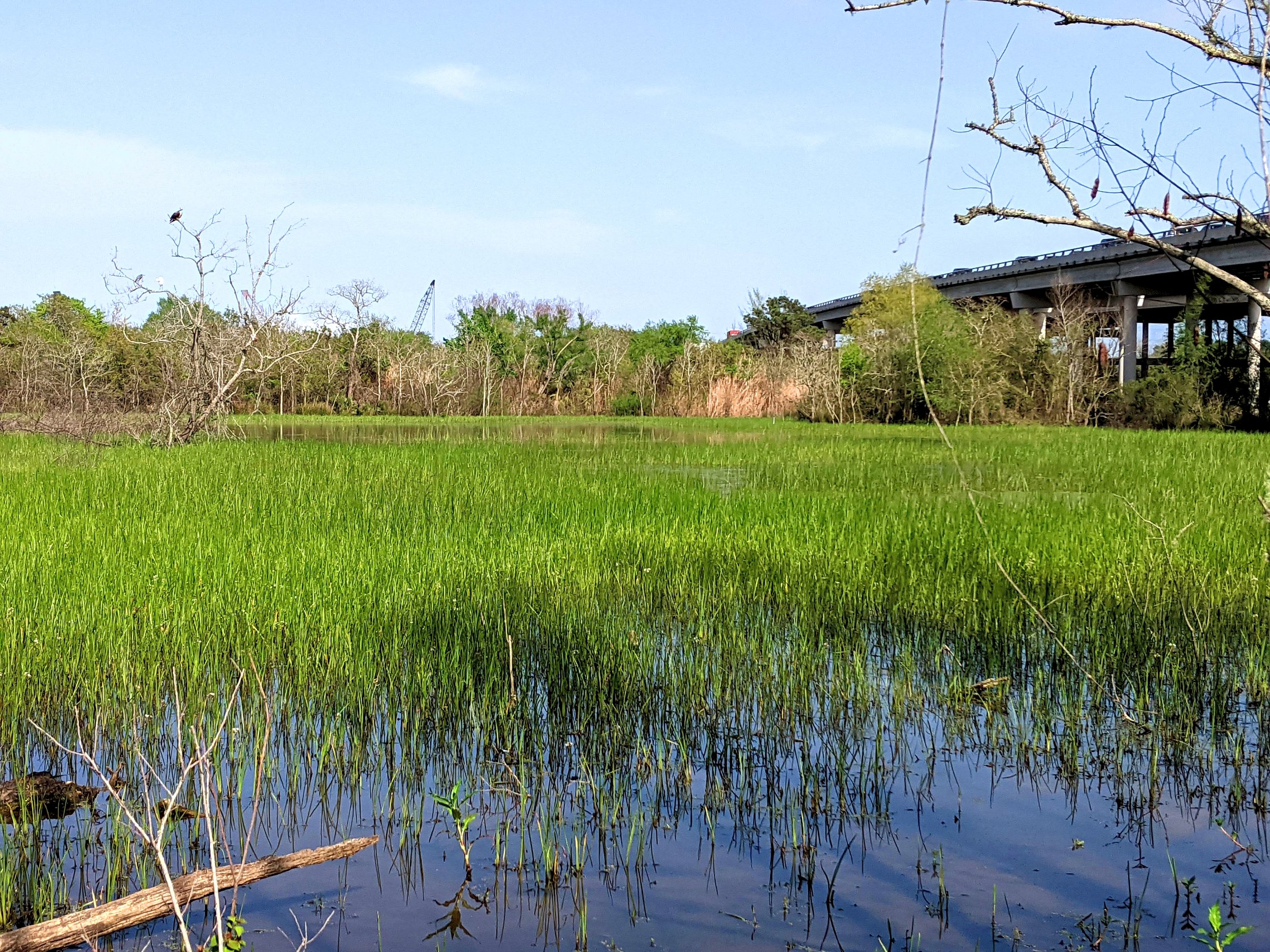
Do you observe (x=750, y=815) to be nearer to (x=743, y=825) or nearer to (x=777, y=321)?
(x=743, y=825)

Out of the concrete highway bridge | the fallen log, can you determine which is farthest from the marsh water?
the concrete highway bridge

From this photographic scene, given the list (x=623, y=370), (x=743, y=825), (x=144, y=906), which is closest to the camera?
(x=144, y=906)

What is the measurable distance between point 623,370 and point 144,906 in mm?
46186

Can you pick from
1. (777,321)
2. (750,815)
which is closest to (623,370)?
(777,321)

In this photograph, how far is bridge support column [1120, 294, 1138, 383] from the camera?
133 feet

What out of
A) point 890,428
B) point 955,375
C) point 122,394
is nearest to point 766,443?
point 890,428

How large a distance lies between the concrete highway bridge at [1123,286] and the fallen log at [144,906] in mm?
25590

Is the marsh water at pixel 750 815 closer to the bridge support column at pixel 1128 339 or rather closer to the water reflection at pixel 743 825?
the water reflection at pixel 743 825

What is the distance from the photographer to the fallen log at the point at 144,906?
105 inches

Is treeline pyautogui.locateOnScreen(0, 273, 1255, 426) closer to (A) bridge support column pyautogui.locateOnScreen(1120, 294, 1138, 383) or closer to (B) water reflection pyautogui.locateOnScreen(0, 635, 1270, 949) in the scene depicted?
(A) bridge support column pyautogui.locateOnScreen(1120, 294, 1138, 383)

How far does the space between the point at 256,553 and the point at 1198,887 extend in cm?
648

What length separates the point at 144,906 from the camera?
9.29ft

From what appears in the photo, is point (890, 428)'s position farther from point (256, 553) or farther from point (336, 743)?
point (336, 743)

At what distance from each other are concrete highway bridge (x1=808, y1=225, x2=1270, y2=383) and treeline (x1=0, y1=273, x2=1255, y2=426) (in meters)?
1.17
